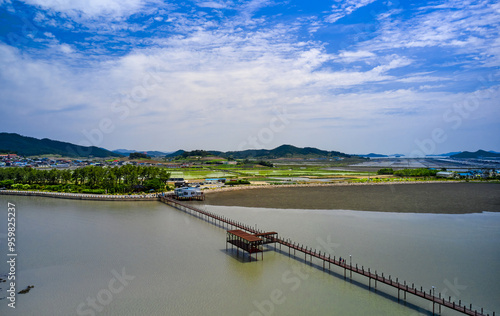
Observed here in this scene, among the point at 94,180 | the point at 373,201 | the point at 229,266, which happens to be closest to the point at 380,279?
the point at 229,266

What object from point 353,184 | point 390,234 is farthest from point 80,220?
point 353,184

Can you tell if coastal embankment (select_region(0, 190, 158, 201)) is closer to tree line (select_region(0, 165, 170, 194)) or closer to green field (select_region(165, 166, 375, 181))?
tree line (select_region(0, 165, 170, 194))

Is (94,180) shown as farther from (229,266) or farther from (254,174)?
(254,174)

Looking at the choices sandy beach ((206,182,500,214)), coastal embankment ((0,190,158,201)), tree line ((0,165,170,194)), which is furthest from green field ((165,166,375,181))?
coastal embankment ((0,190,158,201))

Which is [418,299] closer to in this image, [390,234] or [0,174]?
[390,234]

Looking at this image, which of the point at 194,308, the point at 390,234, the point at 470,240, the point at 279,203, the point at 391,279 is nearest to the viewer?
the point at 194,308
